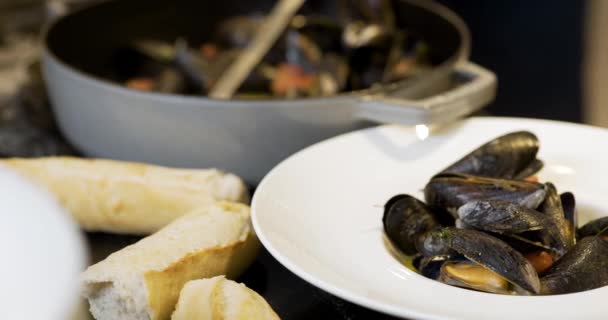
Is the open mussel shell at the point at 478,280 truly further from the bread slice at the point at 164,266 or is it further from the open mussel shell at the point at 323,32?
the open mussel shell at the point at 323,32

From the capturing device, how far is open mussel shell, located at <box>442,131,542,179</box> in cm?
121

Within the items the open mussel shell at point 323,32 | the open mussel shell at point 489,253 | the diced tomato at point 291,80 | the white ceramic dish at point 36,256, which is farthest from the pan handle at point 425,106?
the white ceramic dish at point 36,256

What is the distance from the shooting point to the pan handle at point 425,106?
4.29 feet

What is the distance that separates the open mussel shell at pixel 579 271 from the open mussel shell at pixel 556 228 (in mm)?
18

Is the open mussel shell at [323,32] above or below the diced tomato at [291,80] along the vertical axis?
above

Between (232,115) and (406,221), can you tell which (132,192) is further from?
(406,221)

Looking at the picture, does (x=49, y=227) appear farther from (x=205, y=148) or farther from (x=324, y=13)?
(x=324, y=13)

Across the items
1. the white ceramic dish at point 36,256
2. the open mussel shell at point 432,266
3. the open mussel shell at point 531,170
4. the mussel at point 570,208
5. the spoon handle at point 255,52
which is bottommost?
the spoon handle at point 255,52

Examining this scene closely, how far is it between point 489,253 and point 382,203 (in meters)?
0.25

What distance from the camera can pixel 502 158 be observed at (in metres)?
1.21

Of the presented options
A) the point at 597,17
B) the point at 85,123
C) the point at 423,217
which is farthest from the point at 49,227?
the point at 597,17

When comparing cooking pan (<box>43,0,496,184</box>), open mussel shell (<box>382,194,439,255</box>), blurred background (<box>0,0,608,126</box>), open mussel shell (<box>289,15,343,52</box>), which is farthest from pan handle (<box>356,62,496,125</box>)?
blurred background (<box>0,0,608,126</box>)

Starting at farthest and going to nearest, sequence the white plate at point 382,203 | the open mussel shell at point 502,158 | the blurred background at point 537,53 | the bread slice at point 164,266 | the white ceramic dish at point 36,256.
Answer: the blurred background at point 537,53 < the open mussel shell at point 502,158 < the bread slice at point 164,266 < the white plate at point 382,203 < the white ceramic dish at point 36,256

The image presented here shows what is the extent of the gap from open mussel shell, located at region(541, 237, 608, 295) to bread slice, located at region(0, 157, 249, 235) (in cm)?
54
